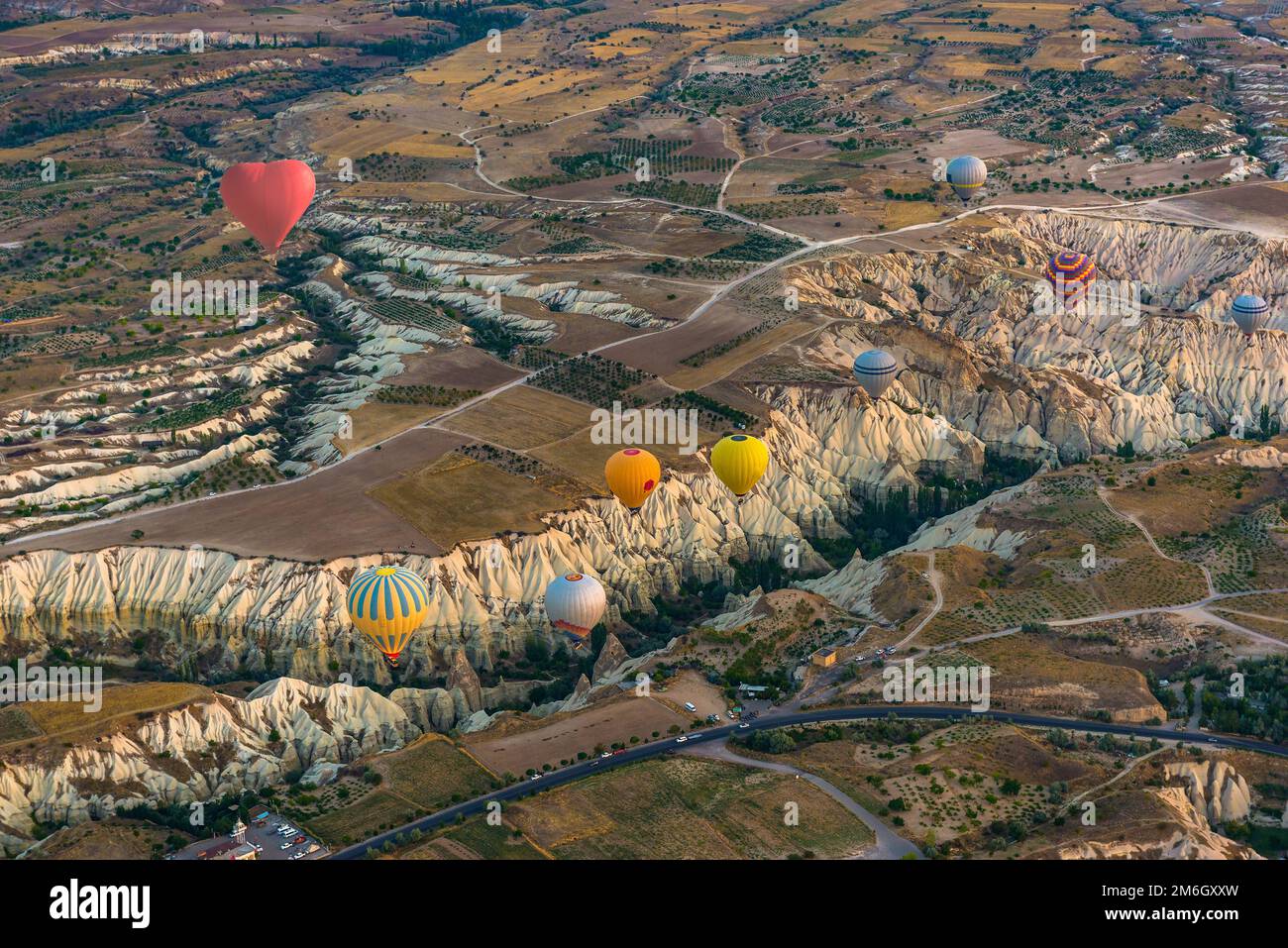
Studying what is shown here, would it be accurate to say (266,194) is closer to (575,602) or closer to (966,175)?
(575,602)

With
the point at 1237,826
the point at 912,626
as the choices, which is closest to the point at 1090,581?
the point at 912,626

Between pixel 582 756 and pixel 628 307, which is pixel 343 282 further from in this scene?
pixel 582 756

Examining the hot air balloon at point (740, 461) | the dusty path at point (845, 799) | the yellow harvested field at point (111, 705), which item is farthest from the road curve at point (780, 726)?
the hot air balloon at point (740, 461)

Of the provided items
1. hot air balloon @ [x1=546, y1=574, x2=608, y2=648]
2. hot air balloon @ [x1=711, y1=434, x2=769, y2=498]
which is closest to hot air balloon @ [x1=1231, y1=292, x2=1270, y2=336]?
hot air balloon @ [x1=711, y1=434, x2=769, y2=498]

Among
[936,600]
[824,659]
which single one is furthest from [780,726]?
[936,600]

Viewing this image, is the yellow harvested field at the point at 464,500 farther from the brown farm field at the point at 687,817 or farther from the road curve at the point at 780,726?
the brown farm field at the point at 687,817

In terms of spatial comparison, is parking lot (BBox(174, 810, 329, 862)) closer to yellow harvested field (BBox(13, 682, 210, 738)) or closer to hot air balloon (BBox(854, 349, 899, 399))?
yellow harvested field (BBox(13, 682, 210, 738))
